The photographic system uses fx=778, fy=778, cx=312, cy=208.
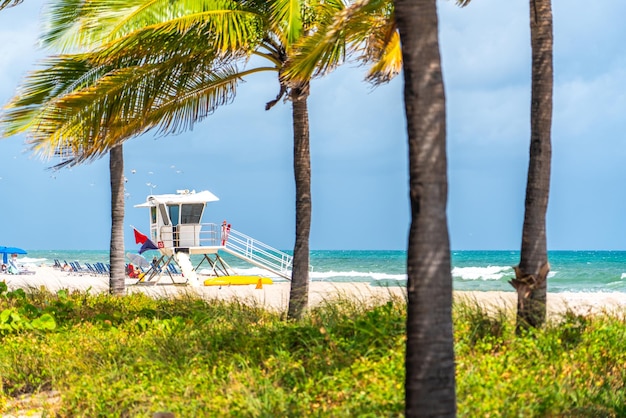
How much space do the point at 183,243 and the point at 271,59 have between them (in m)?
18.5

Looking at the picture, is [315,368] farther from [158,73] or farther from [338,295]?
[158,73]

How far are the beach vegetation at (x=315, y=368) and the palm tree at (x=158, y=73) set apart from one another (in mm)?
3002

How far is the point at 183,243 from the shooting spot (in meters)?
29.3

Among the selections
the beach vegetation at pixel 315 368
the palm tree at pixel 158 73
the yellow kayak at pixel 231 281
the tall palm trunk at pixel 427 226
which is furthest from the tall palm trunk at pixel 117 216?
the yellow kayak at pixel 231 281

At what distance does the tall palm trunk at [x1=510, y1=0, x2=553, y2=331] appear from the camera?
24.3ft

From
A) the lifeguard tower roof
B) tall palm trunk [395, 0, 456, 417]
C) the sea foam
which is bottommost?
the sea foam

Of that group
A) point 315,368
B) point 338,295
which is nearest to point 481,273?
point 338,295

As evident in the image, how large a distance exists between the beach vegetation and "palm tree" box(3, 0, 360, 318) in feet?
9.85

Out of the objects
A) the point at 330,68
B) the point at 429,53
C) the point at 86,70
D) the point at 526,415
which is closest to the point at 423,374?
the point at 526,415

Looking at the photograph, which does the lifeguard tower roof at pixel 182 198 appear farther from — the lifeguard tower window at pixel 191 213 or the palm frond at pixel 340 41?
the palm frond at pixel 340 41

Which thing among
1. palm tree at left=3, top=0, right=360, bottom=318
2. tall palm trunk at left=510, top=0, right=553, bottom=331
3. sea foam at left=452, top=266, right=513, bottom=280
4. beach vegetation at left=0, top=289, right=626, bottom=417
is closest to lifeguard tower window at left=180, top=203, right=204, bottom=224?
palm tree at left=3, top=0, right=360, bottom=318

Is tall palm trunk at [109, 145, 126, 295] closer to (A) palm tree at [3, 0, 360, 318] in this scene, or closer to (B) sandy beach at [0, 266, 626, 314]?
(B) sandy beach at [0, 266, 626, 314]

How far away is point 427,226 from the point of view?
4.28m

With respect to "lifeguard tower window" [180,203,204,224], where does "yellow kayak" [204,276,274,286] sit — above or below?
below
